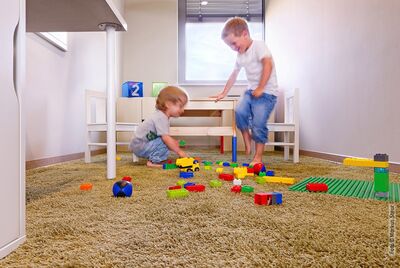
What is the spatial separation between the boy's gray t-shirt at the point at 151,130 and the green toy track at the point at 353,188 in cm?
92

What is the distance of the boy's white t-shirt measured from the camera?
6.33 feet

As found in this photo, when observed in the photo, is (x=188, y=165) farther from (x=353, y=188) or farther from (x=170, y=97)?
(x=353, y=188)

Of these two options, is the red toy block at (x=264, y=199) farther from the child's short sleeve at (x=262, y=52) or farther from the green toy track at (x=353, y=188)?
the child's short sleeve at (x=262, y=52)

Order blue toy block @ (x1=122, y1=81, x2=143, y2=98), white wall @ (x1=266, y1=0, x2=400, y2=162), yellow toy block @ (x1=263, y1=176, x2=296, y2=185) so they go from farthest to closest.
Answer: blue toy block @ (x1=122, y1=81, x2=143, y2=98), white wall @ (x1=266, y1=0, x2=400, y2=162), yellow toy block @ (x1=263, y1=176, x2=296, y2=185)

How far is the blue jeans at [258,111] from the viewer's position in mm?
1923

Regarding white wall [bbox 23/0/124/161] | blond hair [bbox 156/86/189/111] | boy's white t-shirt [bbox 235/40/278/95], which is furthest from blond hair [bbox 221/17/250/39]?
white wall [bbox 23/0/124/161]

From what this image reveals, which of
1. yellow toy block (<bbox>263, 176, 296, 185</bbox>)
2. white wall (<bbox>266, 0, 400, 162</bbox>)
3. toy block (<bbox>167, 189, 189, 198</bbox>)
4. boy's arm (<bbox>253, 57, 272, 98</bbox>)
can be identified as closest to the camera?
toy block (<bbox>167, 189, 189, 198</bbox>)

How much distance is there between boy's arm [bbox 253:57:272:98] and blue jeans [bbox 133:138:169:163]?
60 cm

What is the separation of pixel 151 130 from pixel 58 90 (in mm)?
576

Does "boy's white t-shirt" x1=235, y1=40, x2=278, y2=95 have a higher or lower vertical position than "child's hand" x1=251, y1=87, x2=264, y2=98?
higher

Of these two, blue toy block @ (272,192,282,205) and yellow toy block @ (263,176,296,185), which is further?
yellow toy block @ (263,176,296,185)

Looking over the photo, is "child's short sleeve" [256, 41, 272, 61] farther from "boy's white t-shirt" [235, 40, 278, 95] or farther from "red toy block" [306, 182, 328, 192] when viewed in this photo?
"red toy block" [306, 182, 328, 192]

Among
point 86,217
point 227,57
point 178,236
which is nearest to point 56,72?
point 86,217

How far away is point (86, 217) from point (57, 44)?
1.45 metres
